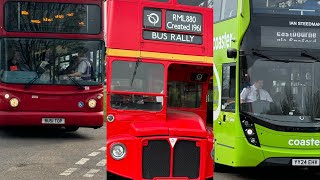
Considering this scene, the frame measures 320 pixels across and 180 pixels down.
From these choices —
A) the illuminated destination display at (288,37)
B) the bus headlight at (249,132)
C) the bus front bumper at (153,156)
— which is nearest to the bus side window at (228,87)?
the bus headlight at (249,132)

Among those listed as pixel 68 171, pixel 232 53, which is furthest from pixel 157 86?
pixel 68 171

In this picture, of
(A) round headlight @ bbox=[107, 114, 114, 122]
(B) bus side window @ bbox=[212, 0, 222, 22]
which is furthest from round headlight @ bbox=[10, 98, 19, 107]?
(A) round headlight @ bbox=[107, 114, 114, 122]

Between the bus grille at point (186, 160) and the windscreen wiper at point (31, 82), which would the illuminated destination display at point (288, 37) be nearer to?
the bus grille at point (186, 160)

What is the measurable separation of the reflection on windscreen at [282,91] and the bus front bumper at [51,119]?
629cm

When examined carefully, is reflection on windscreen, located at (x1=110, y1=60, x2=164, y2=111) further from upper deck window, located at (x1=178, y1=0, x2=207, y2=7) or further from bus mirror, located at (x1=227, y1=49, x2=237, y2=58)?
bus mirror, located at (x1=227, y1=49, x2=237, y2=58)

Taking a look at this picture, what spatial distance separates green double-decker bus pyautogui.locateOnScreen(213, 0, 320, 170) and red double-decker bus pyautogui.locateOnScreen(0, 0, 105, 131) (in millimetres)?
6044

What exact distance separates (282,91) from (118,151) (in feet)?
11.0

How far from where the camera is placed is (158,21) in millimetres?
8148

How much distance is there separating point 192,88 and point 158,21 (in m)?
1.09

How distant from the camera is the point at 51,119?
1480 centimetres

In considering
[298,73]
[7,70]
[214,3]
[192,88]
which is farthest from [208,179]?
[7,70]

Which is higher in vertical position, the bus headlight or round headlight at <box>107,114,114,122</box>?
round headlight at <box>107,114,114,122</box>

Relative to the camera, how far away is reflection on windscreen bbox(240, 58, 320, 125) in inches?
372

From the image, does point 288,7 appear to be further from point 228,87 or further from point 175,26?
point 175,26
